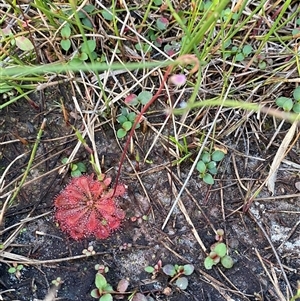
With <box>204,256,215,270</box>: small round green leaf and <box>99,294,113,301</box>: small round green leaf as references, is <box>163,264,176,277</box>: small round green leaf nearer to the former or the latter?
<box>204,256,215,270</box>: small round green leaf

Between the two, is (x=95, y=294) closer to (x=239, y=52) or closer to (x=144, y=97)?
(x=144, y=97)

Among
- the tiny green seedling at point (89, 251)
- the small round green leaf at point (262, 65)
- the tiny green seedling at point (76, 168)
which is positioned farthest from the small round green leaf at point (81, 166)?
the small round green leaf at point (262, 65)

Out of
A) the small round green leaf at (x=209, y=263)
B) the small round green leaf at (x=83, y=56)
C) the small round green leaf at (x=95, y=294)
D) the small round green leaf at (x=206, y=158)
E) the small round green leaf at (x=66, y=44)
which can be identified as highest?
the small round green leaf at (x=66, y=44)

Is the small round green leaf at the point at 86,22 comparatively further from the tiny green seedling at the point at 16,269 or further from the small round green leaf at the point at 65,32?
the tiny green seedling at the point at 16,269

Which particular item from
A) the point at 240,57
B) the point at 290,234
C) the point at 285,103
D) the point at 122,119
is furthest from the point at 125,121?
the point at 290,234

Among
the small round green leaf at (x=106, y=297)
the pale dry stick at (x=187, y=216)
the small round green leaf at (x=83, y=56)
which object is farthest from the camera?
the small round green leaf at (x=83, y=56)

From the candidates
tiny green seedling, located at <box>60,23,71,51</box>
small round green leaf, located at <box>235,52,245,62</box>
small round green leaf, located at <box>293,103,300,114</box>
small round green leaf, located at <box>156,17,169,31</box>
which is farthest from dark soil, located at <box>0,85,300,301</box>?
small round green leaf, located at <box>156,17,169,31</box>
